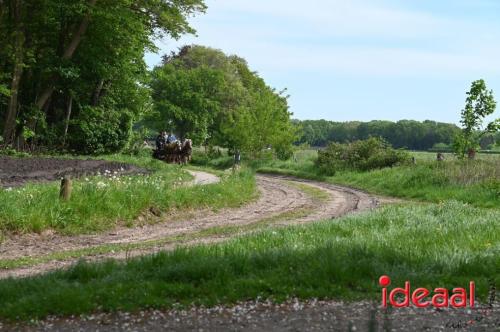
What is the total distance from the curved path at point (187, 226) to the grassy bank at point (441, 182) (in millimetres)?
2227

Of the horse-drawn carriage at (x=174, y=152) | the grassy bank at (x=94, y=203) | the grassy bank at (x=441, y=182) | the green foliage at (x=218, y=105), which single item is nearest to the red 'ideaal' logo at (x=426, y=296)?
the grassy bank at (x=94, y=203)

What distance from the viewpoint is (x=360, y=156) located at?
120ft

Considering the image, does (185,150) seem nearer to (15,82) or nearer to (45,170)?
(15,82)

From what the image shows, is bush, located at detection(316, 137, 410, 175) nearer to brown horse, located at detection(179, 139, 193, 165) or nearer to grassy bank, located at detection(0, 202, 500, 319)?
brown horse, located at detection(179, 139, 193, 165)

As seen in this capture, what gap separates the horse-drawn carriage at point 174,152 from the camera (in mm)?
30250

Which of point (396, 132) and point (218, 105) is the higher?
point (218, 105)

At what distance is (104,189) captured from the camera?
45.7 ft

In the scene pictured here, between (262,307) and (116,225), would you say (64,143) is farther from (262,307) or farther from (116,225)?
(262,307)

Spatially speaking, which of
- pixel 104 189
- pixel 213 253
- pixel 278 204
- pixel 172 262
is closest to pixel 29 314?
pixel 172 262

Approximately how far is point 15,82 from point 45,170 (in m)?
10.5

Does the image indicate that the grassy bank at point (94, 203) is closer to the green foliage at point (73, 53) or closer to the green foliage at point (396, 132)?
the green foliage at point (73, 53)

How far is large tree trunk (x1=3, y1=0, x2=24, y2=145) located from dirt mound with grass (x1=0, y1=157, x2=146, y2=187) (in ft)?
20.5

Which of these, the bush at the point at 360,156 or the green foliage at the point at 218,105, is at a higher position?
the green foliage at the point at 218,105

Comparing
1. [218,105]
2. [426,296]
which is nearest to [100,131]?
[218,105]
